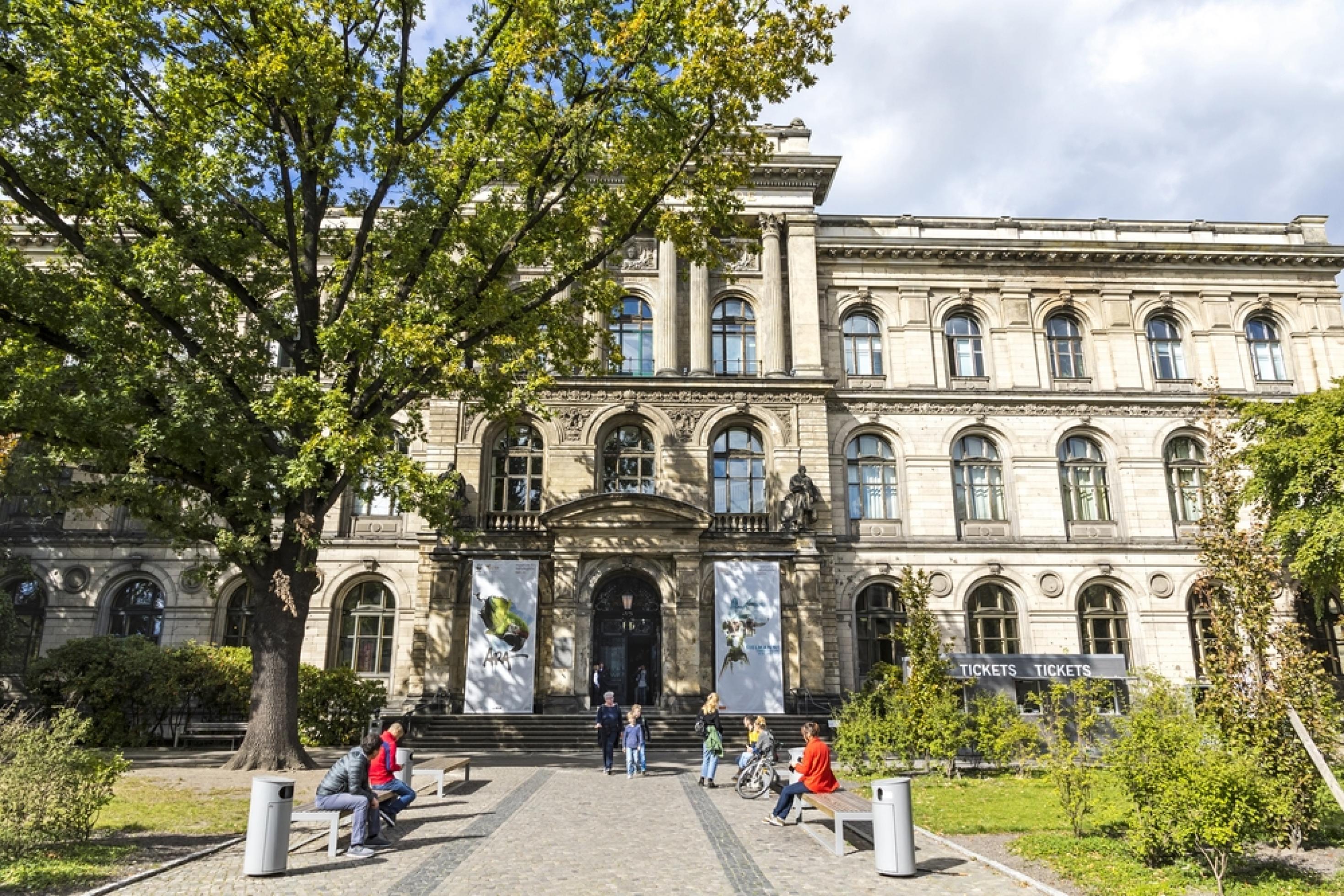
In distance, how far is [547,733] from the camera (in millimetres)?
23641

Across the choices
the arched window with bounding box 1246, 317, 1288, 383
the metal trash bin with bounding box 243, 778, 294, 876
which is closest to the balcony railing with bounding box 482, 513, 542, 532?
the metal trash bin with bounding box 243, 778, 294, 876

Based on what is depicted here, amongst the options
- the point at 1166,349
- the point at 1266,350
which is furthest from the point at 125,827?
the point at 1266,350

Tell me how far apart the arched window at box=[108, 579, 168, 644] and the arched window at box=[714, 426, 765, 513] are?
18687 millimetres

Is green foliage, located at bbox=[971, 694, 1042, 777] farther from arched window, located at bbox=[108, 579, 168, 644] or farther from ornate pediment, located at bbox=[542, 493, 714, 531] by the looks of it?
arched window, located at bbox=[108, 579, 168, 644]

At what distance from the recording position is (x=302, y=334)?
57.2ft

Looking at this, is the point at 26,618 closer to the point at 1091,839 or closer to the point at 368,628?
the point at 368,628

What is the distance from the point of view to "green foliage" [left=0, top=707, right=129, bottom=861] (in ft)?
29.3

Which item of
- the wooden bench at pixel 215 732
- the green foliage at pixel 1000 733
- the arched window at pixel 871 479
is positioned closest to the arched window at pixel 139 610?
the wooden bench at pixel 215 732

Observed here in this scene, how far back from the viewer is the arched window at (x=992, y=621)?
28297mm

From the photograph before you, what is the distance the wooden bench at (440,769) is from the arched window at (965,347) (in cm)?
2240

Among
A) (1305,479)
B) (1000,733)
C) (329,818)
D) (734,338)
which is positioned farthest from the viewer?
(734,338)

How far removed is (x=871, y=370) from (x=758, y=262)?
5.64 metres

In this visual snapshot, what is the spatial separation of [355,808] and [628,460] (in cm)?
1897

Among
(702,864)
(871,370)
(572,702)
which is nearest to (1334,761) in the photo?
(702,864)
